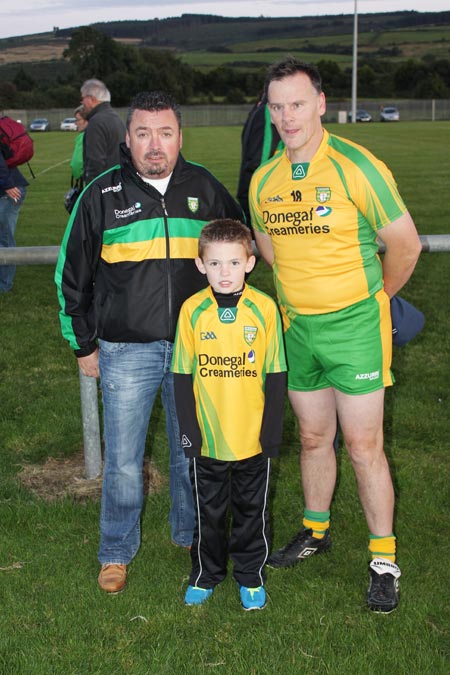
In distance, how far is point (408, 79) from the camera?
329 feet

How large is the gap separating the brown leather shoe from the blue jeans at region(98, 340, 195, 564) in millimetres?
30

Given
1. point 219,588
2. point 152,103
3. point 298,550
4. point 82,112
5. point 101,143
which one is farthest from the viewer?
point 82,112

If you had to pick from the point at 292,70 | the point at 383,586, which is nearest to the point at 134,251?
the point at 292,70

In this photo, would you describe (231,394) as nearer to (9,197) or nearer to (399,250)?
(399,250)

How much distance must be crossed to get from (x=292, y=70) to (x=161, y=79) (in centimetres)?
10100

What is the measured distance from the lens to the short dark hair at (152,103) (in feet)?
11.2

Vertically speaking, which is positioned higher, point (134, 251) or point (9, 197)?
point (134, 251)

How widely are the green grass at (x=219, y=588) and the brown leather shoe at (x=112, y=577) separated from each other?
1.8 inches

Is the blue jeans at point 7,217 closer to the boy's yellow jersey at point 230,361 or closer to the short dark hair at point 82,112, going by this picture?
the short dark hair at point 82,112

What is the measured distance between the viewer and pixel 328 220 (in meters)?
3.33

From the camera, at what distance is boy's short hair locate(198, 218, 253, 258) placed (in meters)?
3.30

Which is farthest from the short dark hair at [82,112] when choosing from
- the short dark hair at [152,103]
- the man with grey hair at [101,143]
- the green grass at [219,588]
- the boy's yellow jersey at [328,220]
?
the boy's yellow jersey at [328,220]

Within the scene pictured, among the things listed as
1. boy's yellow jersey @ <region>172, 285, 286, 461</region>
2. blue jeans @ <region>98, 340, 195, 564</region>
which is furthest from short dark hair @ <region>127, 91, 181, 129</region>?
blue jeans @ <region>98, 340, 195, 564</region>

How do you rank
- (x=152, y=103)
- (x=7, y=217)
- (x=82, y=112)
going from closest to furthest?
(x=152, y=103) < (x=82, y=112) < (x=7, y=217)
